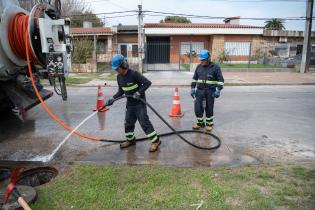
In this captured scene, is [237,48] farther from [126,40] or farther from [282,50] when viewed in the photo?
[126,40]

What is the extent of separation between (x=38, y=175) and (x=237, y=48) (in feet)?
88.2

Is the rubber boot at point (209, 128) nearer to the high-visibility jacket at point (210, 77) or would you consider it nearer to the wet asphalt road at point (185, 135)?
the wet asphalt road at point (185, 135)

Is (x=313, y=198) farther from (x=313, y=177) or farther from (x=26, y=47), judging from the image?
(x=26, y=47)

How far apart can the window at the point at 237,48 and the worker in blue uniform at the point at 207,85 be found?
2282 centimetres

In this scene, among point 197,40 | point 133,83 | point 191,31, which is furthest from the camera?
point 197,40

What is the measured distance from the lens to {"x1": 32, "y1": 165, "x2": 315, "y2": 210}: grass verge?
352cm

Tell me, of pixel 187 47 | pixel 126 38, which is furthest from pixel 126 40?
pixel 187 47

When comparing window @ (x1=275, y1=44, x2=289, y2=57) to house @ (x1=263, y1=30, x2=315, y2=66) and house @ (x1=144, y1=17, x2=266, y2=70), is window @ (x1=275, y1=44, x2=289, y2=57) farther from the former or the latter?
house @ (x1=144, y1=17, x2=266, y2=70)

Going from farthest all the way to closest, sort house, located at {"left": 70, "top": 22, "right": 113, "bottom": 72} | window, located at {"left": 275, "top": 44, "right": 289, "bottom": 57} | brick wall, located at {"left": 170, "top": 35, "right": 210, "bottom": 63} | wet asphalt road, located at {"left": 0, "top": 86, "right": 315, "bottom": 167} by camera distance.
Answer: window, located at {"left": 275, "top": 44, "right": 289, "bottom": 57}, brick wall, located at {"left": 170, "top": 35, "right": 210, "bottom": 63}, house, located at {"left": 70, "top": 22, "right": 113, "bottom": 72}, wet asphalt road, located at {"left": 0, "top": 86, "right": 315, "bottom": 167}

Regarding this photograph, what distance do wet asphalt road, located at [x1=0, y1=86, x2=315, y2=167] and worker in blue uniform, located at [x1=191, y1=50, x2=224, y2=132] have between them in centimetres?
54

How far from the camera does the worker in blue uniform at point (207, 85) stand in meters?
6.13

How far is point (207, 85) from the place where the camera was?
621cm

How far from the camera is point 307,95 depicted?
38.0ft

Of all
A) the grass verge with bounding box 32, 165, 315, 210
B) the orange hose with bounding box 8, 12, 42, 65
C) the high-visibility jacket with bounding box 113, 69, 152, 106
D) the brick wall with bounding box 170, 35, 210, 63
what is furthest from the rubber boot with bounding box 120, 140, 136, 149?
the brick wall with bounding box 170, 35, 210, 63
